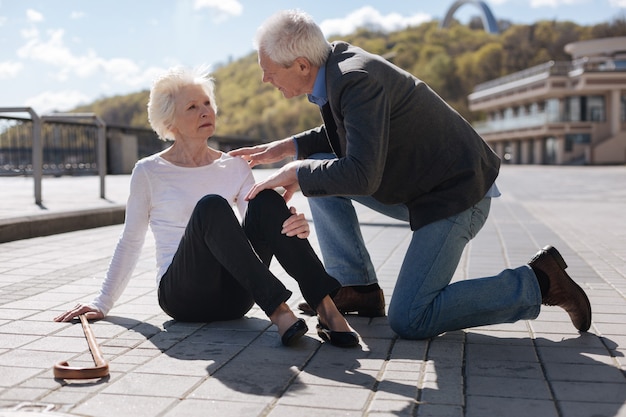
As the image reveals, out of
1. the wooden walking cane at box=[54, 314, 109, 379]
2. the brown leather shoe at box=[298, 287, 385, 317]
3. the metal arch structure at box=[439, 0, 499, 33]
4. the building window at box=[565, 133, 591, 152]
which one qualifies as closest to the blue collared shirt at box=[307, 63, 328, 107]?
the brown leather shoe at box=[298, 287, 385, 317]

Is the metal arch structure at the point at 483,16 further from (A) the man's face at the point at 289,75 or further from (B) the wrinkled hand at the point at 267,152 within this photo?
(A) the man's face at the point at 289,75

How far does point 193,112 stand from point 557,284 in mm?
1918

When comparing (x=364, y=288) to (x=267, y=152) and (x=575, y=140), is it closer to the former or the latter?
(x=267, y=152)

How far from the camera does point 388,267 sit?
A: 258 inches

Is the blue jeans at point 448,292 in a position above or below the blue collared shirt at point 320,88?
below

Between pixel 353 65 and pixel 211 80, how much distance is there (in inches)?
37.5

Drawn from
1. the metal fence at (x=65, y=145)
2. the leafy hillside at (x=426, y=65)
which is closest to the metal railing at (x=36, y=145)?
the metal fence at (x=65, y=145)

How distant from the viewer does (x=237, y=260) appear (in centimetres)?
380

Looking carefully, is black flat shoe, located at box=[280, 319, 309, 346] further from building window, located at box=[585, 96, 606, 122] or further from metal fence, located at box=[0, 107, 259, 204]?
building window, located at box=[585, 96, 606, 122]

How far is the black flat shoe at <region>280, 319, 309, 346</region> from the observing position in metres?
3.72

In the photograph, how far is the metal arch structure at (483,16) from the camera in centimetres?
16375

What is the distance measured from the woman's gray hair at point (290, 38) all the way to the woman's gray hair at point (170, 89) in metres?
0.57

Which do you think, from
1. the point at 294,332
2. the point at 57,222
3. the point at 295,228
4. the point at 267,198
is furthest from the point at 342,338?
the point at 57,222

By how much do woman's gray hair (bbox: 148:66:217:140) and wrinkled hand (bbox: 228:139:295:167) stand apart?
1.06 feet
